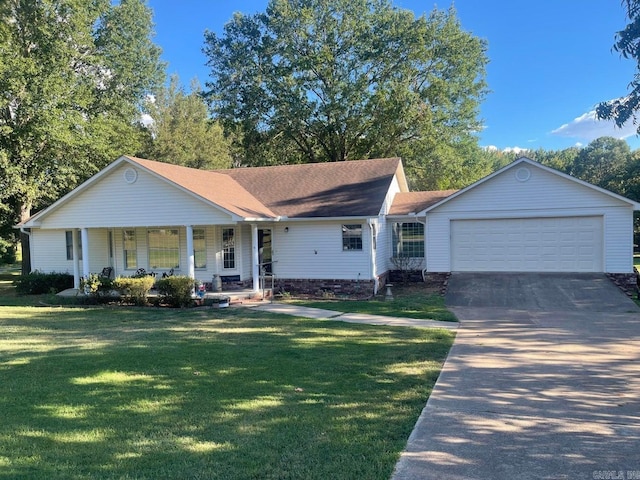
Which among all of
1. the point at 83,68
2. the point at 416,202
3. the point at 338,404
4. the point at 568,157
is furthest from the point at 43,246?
the point at 568,157

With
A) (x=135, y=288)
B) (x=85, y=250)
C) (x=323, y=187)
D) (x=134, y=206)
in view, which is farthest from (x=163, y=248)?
(x=323, y=187)

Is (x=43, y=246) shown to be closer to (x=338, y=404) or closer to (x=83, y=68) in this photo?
(x=83, y=68)

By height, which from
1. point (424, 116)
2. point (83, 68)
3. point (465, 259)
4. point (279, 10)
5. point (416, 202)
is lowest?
point (465, 259)

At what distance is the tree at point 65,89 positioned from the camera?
71.0ft

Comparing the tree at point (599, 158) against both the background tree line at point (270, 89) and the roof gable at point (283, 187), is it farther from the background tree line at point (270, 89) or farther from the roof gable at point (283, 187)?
the roof gable at point (283, 187)

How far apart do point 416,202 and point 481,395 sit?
1444 centimetres

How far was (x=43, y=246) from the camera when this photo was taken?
2059cm

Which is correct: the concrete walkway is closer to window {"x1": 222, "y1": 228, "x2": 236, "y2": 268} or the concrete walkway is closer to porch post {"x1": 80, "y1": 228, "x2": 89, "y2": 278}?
window {"x1": 222, "y1": 228, "x2": 236, "y2": 268}

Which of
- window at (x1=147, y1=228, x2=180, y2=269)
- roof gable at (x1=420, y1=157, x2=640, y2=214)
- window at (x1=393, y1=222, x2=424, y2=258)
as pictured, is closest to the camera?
roof gable at (x1=420, y1=157, x2=640, y2=214)

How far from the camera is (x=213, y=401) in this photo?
5.58 meters

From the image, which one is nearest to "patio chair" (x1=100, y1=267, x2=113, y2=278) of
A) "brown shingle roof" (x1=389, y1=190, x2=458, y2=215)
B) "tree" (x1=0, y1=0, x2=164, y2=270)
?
"tree" (x1=0, y1=0, x2=164, y2=270)

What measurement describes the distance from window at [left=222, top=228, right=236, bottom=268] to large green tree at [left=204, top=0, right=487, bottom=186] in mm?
13226

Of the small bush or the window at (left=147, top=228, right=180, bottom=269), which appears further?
the small bush

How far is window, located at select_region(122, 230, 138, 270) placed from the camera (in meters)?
18.7
